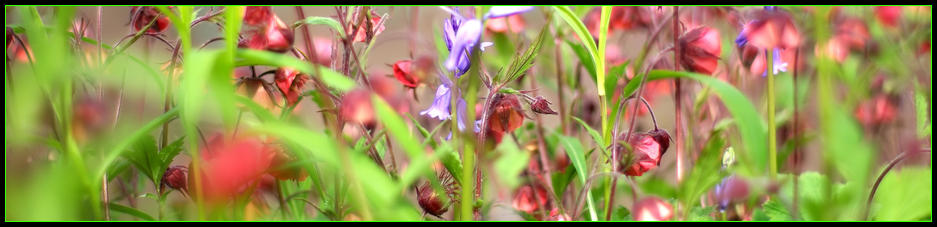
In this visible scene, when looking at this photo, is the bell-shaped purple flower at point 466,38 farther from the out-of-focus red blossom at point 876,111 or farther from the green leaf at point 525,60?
the out-of-focus red blossom at point 876,111

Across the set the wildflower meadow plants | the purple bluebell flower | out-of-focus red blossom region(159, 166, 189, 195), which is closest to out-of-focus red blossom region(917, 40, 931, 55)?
the wildflower meadow plants

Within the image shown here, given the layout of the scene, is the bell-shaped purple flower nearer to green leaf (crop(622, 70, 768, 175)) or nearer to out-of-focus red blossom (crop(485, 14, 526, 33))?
green leaf (crop(622, 70, 768, 175))

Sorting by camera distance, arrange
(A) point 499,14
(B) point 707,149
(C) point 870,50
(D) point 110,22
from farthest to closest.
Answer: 1. (D) point 110,22
2. (C) point 870,50
3. (B) point 707,149
4. (A) point 499,14

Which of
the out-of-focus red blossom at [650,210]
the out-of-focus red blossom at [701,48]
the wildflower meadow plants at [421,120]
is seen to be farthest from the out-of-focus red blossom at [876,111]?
the out-of-focus red blossom at [650,210]

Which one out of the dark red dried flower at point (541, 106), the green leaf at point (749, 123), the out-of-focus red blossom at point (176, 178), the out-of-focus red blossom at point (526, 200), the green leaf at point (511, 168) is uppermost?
the dark red dried flower at point (541, 106)
